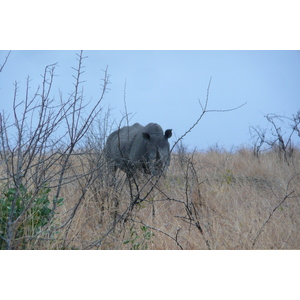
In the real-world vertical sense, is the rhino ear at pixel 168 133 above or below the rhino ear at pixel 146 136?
above

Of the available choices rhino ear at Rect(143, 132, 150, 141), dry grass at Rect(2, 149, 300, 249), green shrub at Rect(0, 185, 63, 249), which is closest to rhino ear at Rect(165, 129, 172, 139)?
rhino ear at Rect(143, 132, 150, 141)

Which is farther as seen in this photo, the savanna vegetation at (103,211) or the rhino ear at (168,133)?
the rhino ear at (168,133)

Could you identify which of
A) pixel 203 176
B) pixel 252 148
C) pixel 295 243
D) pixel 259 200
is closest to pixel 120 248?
pixel 295 243

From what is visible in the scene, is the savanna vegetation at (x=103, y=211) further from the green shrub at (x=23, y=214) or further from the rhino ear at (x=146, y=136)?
the rhino ear at (x=146, y=136)

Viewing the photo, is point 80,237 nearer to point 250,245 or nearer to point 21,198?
point 21,198

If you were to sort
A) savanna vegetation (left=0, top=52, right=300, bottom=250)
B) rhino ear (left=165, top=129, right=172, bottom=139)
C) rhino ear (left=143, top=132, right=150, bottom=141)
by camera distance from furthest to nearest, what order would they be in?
rhino ear (left=165, top=129, right=172, bottom=139)
rhino ear (left=143, top=132, right=150, bottom=141)
savanna vegetation (left=0, top=52, right=300, bottom=250)

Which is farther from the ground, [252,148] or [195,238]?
[252,148]

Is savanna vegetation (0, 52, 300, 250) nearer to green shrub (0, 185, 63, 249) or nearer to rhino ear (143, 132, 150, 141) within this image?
green shrub (0, 185, 63, 249)

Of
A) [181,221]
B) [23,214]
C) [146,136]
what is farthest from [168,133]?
[23,214]

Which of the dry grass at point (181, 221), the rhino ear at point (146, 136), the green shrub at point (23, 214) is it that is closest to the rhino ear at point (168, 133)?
the rhino ear at point (146, 136)

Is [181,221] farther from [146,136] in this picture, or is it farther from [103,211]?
[146,136]

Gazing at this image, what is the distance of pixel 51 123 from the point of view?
3.01 meters

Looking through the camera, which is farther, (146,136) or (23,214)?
(146,136)
